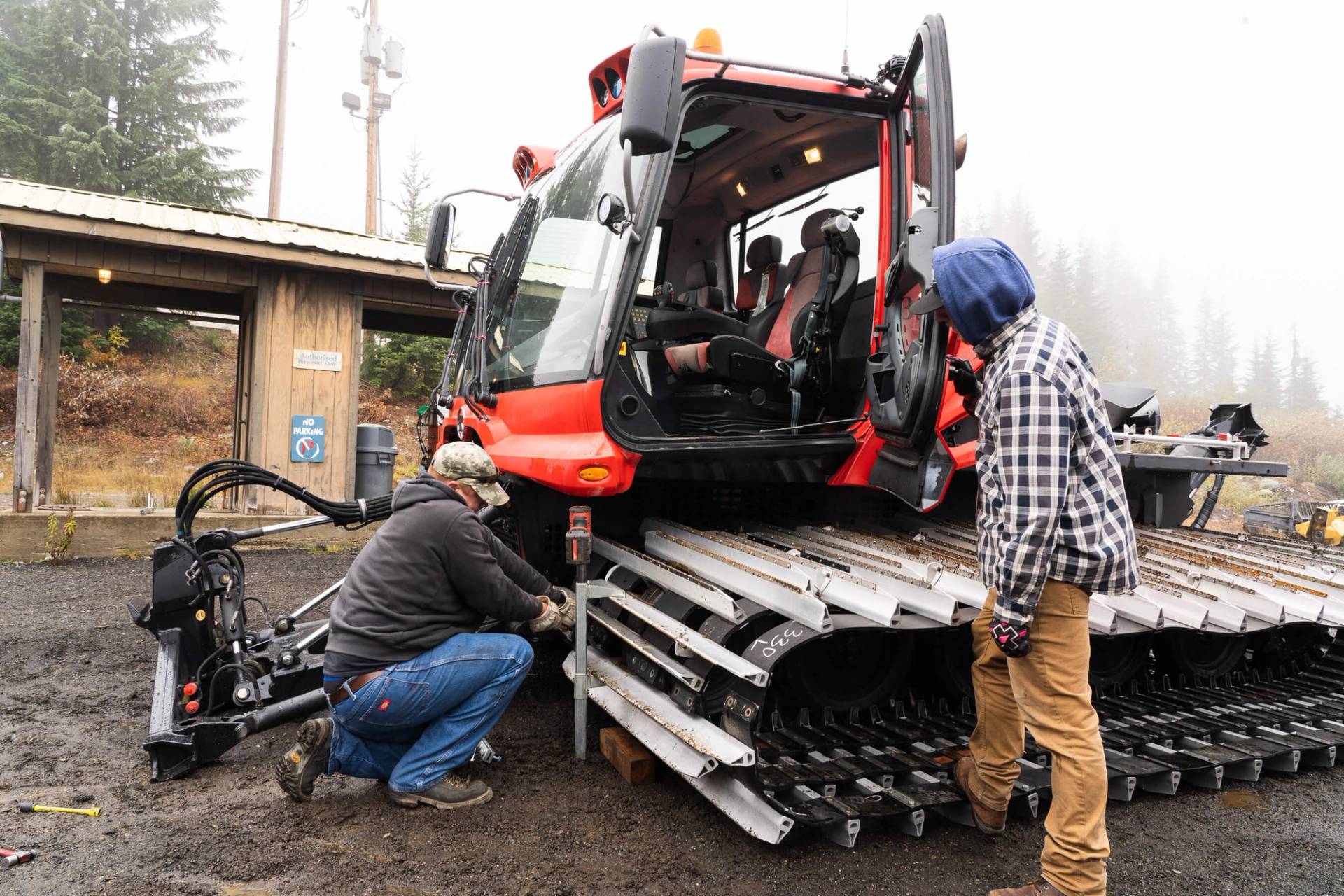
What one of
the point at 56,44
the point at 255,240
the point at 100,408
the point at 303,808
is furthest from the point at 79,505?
the point at 56,44

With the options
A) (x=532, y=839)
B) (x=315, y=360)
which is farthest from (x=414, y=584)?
(x=315, y=360)

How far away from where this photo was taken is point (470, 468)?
3.25 metres

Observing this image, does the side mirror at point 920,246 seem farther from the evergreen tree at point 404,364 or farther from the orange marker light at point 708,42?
the evergreen tree at point 404,364

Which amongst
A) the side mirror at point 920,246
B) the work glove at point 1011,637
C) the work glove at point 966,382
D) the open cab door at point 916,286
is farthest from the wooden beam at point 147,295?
the work glove at point 1011,637

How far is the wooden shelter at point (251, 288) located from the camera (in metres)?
7.61

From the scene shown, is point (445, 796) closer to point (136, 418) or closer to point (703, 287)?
point (703, 287)

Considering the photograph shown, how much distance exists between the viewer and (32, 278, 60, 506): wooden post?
892cm

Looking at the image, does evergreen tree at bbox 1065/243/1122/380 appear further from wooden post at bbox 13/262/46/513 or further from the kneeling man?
the kneeling man

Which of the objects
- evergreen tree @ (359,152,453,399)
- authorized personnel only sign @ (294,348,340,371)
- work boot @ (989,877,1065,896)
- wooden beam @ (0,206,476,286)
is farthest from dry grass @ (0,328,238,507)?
work boot @ (989,877,1065,896)

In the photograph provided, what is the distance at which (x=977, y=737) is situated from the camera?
2.85m

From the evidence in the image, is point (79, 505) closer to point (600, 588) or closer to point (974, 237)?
point (600, 588)

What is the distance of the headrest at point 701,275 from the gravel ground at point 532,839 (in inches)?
116

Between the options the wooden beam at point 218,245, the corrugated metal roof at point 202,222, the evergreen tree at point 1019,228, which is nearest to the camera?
the wooden beam at point 218,245

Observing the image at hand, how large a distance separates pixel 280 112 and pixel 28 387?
1612 cm
